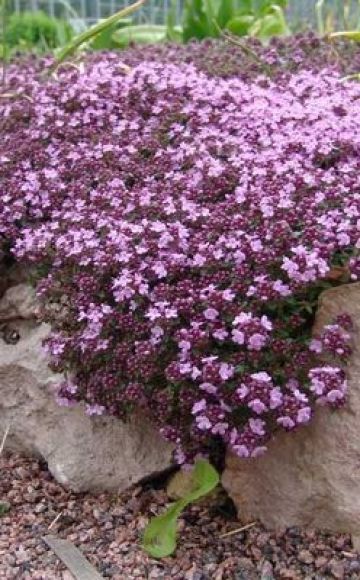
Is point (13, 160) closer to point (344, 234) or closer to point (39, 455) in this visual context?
point (39, 455)

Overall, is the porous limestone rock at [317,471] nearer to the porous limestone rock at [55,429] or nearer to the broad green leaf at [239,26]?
the porous limestone rock at [55,429]

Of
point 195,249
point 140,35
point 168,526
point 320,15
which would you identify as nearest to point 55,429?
point 168,526

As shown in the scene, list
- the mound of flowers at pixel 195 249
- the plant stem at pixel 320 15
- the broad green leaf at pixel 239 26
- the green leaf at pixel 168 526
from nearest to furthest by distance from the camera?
the mound of flowers at pixel 195 249
the green leaf at pixel 168 526
the plant stem at pixel 320 15
the broad green leaf at pixel 239 26

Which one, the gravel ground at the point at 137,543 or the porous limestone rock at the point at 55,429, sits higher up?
the porous limestone rock at the point at 55,429

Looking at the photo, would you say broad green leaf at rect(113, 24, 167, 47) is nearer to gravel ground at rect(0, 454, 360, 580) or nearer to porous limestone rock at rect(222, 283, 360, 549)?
gravel ground at rect(0, 454, 360, 580)

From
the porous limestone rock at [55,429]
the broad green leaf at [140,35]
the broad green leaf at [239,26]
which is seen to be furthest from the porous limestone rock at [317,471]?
the broad green leaf at [140,35]

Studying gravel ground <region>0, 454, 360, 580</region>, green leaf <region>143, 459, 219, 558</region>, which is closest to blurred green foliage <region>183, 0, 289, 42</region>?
gravel ground <region>0, 454, 360, 580</region>

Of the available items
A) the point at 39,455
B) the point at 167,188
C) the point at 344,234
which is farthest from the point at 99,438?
the point at 344,234

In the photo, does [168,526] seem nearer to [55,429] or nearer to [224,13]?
[55,429]
